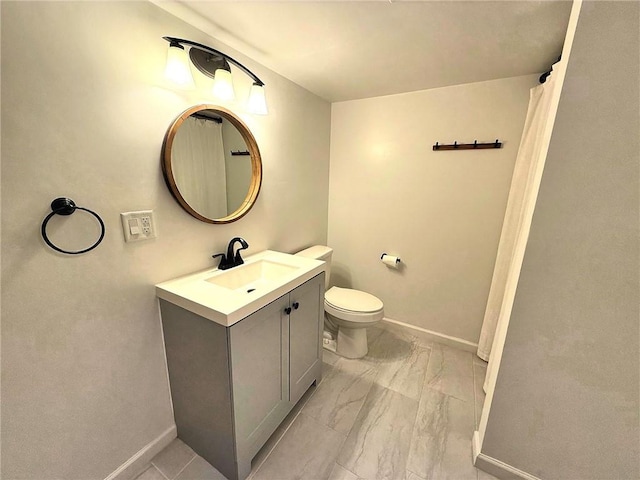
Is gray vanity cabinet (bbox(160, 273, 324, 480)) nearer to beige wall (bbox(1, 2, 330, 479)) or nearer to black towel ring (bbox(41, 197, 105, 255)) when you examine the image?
beige wall (bbox(1, 2, 330, 479))

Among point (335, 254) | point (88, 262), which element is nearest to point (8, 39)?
point (88, 262)

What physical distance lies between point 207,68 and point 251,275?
114cm

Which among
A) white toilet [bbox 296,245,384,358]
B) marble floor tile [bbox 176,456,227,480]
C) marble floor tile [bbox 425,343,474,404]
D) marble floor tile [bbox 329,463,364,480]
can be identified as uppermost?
white toilet [bbox 296,245,384,358]

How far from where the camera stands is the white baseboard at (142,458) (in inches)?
45.3

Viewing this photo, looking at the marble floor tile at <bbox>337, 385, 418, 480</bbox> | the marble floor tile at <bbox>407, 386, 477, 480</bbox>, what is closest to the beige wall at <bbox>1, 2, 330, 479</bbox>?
the marble floor tile at <bbox>337, 385, 418, 480</bbox>

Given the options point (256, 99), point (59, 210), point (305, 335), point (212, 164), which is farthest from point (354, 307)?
point (59, 210)

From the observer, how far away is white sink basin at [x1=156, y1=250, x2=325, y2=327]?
3.34 feet

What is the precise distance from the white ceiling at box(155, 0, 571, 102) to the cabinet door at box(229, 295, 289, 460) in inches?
52.2

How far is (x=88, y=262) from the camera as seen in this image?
0.96 meters

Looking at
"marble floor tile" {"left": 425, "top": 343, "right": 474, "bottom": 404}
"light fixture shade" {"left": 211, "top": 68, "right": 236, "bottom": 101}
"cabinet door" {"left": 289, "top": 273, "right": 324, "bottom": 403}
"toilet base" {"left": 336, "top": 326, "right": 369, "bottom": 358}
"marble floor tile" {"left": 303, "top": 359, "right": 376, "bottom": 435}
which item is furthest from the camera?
"toilet base" {"left": 336, "top": 326, "right": 369, "bottom": 358}

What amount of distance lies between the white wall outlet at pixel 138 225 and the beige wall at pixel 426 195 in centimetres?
168

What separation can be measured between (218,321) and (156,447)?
2.95 ft

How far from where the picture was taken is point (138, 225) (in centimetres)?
108

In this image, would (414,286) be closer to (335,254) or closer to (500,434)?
(335,254)
